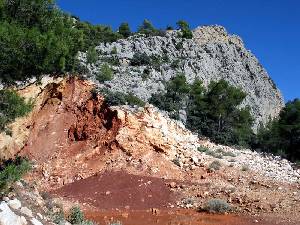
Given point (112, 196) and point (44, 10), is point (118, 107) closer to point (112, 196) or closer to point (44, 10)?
point (112, 196)

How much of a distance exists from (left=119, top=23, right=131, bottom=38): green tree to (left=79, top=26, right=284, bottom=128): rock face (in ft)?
25.0

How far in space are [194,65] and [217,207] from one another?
39.9 metres

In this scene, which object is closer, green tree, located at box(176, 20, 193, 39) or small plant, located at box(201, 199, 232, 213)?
small plant, located at box(201, 199, 232, 213)

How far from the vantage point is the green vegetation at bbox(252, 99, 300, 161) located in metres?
46.3

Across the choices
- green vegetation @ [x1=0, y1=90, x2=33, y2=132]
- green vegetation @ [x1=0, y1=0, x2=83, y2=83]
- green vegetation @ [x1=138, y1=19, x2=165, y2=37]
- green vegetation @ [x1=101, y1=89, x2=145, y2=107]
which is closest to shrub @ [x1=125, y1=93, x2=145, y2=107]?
green vegetation @ [x1=101, y1=89, x2=145, y2=107]

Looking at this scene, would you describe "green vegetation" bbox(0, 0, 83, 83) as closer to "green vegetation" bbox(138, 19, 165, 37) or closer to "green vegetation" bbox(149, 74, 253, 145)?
"green vegetation" bbox(149, 74, 253, 145)

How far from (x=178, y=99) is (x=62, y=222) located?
33033mm

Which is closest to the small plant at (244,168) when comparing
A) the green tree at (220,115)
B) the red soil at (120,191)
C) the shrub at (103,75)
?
the red soil at (120,191)

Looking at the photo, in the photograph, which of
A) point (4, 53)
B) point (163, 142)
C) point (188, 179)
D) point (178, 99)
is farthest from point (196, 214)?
point (178, 99)

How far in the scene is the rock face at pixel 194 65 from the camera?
144 ft

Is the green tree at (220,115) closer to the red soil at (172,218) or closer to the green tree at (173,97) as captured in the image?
the green tree at (173,97)

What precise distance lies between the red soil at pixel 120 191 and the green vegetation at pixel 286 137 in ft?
70.4

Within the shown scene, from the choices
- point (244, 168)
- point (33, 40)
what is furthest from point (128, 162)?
point (33, 40)

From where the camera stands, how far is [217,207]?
883 inches
